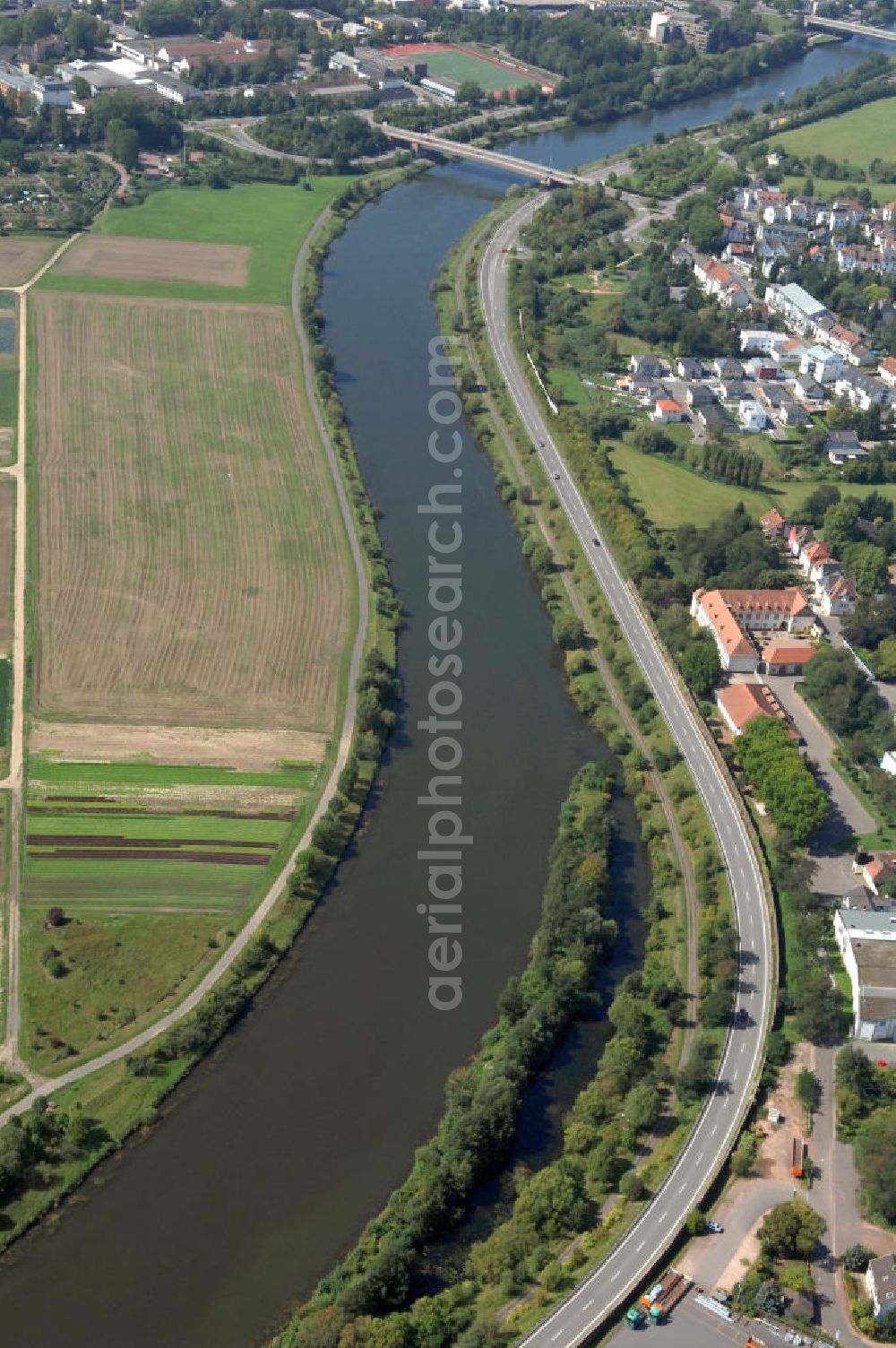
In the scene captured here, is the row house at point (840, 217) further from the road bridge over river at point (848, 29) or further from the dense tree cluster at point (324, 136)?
the road bridge over river at point (848, 29)

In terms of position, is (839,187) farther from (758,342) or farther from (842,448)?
(842,448)

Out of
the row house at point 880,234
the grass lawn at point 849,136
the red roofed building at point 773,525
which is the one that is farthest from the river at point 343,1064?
the grass lawn at point 849,136

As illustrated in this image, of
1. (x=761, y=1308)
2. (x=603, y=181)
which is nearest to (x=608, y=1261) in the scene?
(x=761, y=1308)

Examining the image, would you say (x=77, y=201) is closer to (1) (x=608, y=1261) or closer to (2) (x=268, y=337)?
(2) (x=268, y=337)

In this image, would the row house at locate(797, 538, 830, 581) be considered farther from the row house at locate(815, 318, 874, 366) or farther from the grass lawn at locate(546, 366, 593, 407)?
the row house at locate(815, 318, 874, 366)

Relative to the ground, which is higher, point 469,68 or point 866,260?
point 469,68

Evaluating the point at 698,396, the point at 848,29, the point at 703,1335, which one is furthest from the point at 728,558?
the point at 848,29
